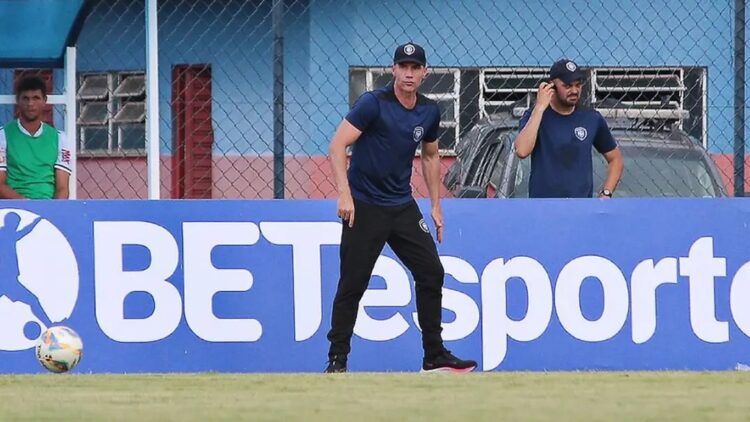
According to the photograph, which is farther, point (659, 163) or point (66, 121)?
point (659, 163)

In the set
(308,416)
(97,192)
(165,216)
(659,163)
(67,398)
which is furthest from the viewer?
(97,192)

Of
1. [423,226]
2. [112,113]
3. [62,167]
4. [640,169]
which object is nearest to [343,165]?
[423,226]

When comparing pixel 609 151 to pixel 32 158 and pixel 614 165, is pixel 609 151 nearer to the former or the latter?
pixel 614 165

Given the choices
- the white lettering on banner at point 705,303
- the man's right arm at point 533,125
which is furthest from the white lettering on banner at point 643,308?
the man's right arm at point 533,125

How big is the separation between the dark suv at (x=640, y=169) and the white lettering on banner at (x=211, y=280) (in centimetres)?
193

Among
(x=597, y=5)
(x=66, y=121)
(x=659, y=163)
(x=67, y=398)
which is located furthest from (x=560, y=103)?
(x=597, y=5)

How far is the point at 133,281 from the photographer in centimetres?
1052

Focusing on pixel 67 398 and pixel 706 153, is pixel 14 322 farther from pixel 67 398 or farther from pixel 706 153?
pixel 706 153

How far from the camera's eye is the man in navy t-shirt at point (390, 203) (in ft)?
31.0

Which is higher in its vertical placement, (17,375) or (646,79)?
(646,79)

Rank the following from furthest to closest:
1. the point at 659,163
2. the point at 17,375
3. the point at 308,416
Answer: the point at 659,163
the point at 17,375
the point at 308,416

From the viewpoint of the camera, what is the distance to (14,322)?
411 inches

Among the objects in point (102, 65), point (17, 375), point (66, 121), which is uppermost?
point (102, 65)

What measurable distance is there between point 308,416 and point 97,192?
42.6 feet
